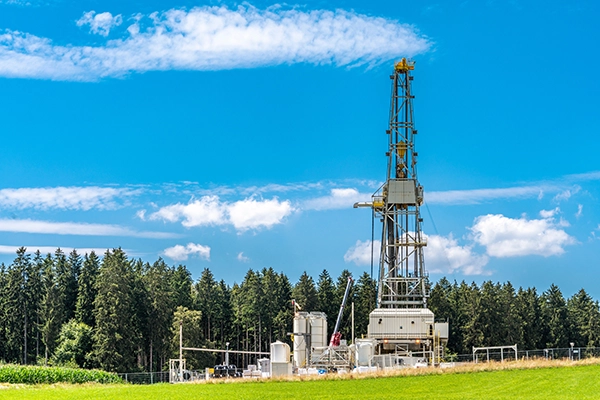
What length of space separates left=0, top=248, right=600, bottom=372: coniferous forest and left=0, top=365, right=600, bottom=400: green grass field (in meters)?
36.9

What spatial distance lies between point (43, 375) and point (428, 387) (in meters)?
29.5

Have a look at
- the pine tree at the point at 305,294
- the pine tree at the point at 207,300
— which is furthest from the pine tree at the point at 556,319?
the pine tree at the point at 207,300

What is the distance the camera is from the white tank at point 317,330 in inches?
2386

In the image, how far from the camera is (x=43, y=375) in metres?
54.6

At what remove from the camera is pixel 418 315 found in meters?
58.2

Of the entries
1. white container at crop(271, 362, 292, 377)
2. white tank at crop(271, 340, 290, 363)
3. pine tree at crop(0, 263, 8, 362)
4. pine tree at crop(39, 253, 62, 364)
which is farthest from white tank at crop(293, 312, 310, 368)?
pine tree at crop(0, 263, 8, 362)

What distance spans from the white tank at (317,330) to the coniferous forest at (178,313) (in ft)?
78.8

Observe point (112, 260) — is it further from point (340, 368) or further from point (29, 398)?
point (29, 398)

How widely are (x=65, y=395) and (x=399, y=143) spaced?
36803 mm

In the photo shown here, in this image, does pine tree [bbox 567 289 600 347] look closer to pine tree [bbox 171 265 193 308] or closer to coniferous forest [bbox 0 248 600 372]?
coniferous forest [bbox 0 248 600 372]

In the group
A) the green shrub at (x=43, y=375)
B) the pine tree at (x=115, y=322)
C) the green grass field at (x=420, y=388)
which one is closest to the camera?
the green grass field at (x=420, y=388)

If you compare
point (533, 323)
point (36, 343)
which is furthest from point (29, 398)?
point (533, 323)

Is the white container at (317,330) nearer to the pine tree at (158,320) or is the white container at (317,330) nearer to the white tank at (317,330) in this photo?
the white tank at (317,330)

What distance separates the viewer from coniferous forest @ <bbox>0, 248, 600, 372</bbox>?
3095 inches
